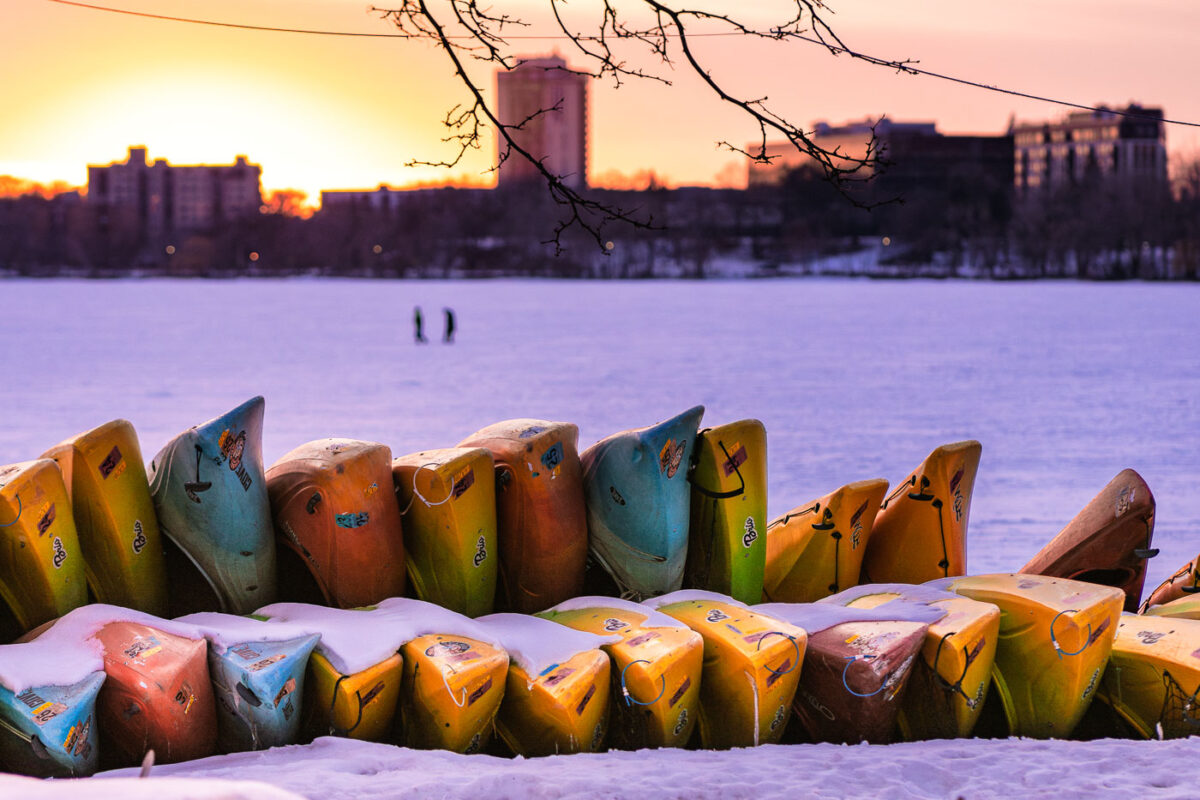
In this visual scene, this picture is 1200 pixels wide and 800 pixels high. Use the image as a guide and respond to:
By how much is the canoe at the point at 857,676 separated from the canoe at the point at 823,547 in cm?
67

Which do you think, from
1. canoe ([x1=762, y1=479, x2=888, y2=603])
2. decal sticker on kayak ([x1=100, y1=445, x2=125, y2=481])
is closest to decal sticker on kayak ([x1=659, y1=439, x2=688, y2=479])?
canoe ([x1=762, y1=479, x2=888, y2=603])

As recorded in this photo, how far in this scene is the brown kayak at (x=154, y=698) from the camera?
342cm

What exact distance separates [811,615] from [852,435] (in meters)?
9.06

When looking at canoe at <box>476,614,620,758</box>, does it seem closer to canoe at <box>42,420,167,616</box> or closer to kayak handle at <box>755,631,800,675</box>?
kayak handle at <box>755,631,800,675</box>

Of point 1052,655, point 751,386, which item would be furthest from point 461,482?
point 751,386

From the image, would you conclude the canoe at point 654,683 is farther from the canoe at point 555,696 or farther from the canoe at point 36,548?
the canoe at point 36,548

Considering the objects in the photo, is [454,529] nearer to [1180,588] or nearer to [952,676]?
[952,676]

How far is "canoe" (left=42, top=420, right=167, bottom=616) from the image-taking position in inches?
157

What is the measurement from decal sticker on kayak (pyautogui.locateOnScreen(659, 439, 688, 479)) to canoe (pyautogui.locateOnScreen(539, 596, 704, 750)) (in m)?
0.65

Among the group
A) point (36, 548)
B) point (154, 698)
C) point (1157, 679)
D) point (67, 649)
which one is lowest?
point (1157, 679)

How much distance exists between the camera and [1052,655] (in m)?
4.00

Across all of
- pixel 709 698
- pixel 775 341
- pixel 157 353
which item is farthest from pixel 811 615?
pixel 775 341

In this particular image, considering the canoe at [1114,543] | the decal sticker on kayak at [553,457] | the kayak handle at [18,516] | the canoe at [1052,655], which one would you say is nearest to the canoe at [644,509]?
the decal sticker on kayak at [553,457]

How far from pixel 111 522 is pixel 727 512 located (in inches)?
75.1
